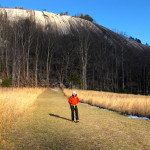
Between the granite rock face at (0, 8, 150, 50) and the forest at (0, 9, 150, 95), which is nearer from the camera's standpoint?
the forest at (0, 9, 150, 95)

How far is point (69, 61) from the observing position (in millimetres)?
63375

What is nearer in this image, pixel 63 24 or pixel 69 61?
pixel 69 61

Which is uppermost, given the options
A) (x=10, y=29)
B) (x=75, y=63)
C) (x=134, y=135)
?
(x=10, y=29)

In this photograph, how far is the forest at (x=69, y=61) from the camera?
147ft

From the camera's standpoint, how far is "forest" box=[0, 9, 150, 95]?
147 ft

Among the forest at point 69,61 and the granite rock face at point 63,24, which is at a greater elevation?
the granite rock face at point 63,24

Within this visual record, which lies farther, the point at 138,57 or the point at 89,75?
the point at 138,57

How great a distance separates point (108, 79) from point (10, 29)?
32.2m

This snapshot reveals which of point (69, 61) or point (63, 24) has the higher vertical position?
point (63, 24)

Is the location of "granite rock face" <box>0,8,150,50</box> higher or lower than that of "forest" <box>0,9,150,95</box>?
higher

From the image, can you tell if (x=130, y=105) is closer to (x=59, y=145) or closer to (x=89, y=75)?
(x=59, y=145)

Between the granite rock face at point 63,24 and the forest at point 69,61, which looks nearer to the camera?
the forest at point 69,61

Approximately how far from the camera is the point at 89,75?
61531mm

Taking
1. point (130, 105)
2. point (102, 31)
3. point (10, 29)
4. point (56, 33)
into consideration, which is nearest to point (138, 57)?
point (102, 31)
